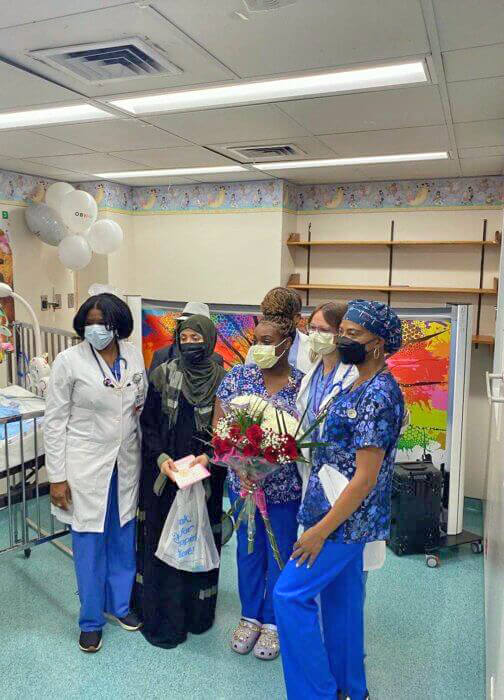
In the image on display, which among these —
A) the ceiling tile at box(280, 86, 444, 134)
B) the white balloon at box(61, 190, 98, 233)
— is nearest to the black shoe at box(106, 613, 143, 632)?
the ceiling tile at box(280, 86, 444, 134)

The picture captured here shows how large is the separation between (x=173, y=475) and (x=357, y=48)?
166cm

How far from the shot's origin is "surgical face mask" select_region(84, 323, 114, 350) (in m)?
2.26

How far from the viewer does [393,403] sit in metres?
1.74

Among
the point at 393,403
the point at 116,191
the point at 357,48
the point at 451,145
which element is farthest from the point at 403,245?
the point at 393,403

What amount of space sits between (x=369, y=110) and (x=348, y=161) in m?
1.33

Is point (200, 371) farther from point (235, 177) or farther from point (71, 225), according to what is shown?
point (235, 177)

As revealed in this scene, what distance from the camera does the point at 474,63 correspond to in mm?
2025

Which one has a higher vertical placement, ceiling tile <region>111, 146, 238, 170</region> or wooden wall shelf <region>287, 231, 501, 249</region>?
ceiling tile <region>111, 146, 238, 170</region>

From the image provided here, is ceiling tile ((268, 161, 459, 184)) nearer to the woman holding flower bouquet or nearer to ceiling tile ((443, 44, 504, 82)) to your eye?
ceiling tile ((443, 44, 504, 82))

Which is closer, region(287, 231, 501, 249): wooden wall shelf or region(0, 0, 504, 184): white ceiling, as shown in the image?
region(0, 0, 504, 184): white ceiling

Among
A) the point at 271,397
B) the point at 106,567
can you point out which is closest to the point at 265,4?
the point at 271,397

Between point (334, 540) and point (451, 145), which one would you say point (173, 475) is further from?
point (451, 145)

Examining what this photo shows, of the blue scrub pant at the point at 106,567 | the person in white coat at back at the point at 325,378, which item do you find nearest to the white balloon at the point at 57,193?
the blue scrub pant at the point at 106,567

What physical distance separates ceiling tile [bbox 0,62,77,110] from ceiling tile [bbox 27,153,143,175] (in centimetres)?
114
